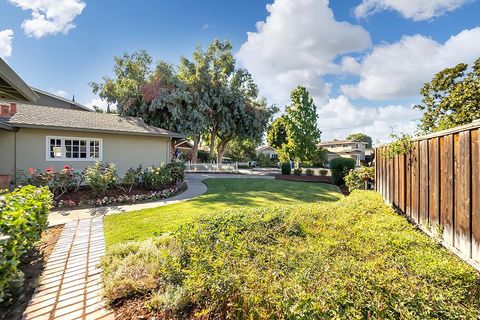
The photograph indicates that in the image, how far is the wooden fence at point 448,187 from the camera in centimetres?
252

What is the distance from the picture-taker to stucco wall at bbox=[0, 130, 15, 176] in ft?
31.8

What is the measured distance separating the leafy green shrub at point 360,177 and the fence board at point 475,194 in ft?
28.5

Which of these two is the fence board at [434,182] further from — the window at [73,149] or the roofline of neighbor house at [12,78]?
the window at [73,149]

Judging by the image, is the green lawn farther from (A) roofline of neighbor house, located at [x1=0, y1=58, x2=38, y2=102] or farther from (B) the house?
(B) the house

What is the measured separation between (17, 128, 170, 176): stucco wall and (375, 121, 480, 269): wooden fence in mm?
12023

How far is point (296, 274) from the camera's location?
220 centimetres

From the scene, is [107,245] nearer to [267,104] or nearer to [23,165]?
[23,165]

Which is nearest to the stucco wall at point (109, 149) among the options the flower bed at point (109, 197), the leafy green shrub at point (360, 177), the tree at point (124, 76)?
the flower bed at point (109, 197)

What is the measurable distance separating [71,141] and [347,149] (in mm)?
52382

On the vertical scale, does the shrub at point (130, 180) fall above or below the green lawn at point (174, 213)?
above

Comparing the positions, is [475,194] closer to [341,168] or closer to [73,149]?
[341,168]

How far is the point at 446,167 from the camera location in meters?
3.09

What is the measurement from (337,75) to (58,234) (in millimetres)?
16337

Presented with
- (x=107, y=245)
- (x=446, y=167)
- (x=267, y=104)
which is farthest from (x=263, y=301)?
(x=267, y=104)
